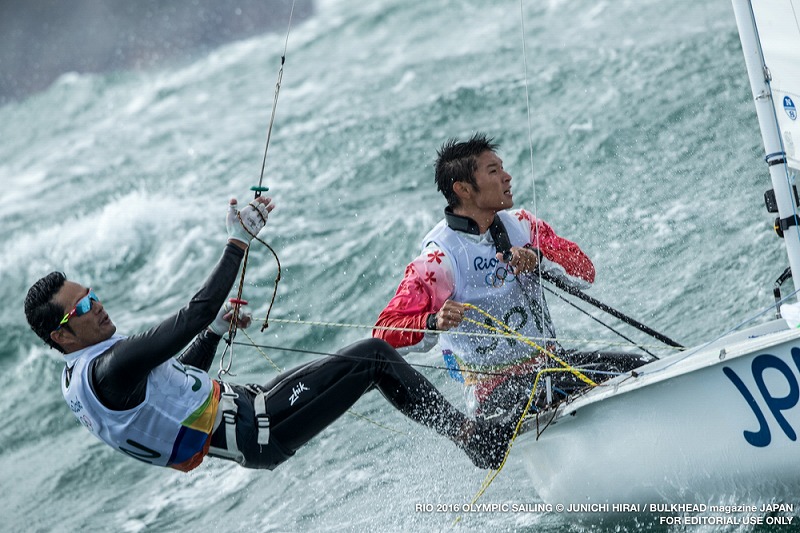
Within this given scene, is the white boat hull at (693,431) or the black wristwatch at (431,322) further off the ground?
the black wristwatch at (431,322)

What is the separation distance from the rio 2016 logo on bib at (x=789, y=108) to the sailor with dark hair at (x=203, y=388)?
132 centimetres

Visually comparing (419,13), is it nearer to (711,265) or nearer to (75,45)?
(75,45)

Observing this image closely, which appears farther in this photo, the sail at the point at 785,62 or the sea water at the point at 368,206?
the sea water at the point at 368,206

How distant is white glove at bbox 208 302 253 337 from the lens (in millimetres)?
3326

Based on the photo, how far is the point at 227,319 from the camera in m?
3.39

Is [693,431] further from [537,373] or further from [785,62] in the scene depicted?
[785,62]

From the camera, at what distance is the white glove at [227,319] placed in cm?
333

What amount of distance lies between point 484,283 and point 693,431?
0.87 m

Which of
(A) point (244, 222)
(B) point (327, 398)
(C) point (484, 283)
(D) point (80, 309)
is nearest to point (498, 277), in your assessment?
(C) point (484, 283)

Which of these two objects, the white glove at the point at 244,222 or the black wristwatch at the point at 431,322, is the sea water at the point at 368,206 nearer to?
the black wristwatch at the point at 431,322

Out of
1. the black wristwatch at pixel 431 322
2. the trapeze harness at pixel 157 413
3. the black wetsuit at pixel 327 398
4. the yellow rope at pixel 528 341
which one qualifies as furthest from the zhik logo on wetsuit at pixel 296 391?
the yellow rope at pixel 528 341

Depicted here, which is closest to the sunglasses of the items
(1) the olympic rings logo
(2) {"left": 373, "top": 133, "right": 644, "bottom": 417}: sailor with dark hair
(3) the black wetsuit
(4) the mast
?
(3) the black wetsuit

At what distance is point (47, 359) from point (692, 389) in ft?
18.8

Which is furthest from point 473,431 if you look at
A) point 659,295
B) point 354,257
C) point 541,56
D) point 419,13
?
point 419,13
